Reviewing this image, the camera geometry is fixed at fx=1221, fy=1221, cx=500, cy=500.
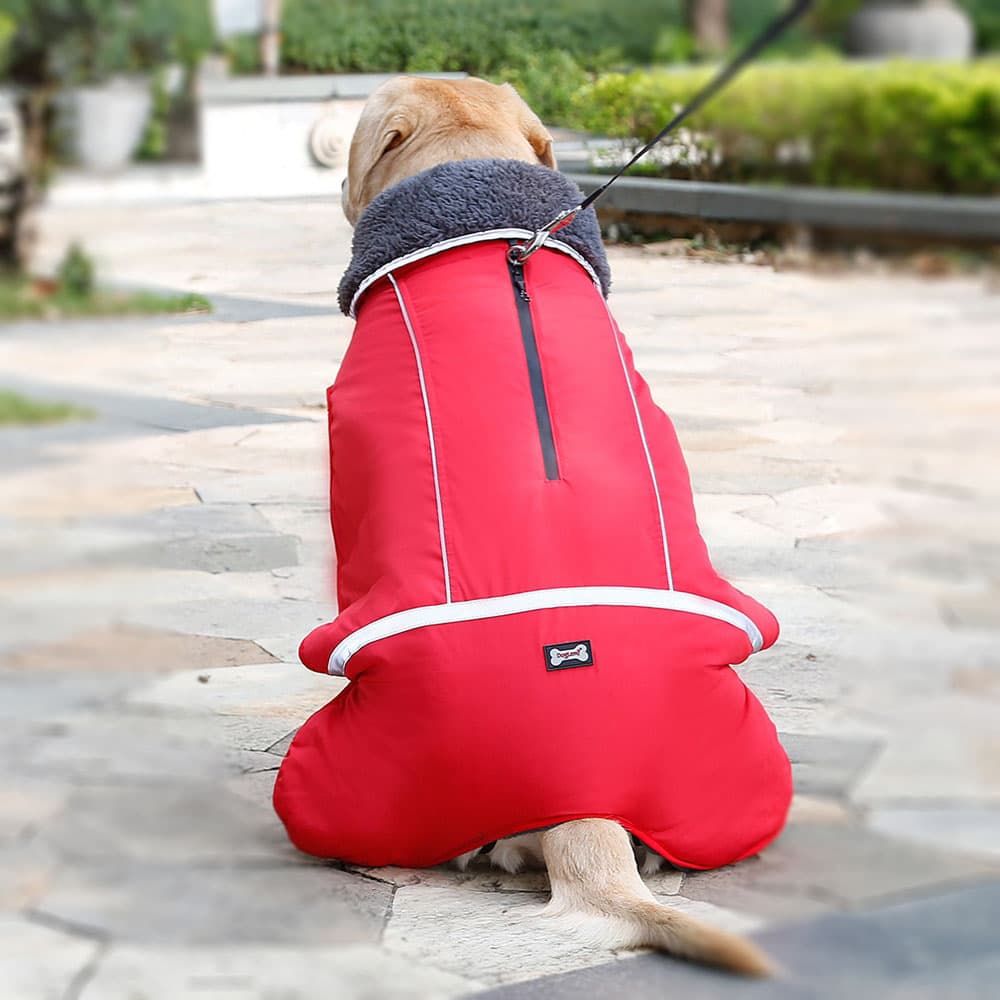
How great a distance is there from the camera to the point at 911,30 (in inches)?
28.7

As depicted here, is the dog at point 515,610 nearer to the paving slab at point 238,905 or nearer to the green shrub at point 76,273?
the paving slab at point 238,905

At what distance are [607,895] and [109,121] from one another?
1260 millimetres

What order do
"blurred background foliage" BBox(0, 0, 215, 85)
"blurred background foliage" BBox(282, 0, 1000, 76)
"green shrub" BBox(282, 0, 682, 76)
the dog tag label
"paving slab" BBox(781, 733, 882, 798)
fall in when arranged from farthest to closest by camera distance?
"green shrub" BBox(282, 0, 682, 76) → "blurred background foliage" BBox(282, 0, 1000, 76) → the dog tag label → "paving slab" BBox(781, 733, 882, 798) → "blurred background foliage" BBox(0, 0, 215, 85)

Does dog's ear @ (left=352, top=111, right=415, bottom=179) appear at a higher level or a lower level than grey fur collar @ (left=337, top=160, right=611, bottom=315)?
higher

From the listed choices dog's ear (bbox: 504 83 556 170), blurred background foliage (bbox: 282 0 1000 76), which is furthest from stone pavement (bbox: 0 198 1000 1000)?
blurred background foliage (bbox: 282 0 1000 76)

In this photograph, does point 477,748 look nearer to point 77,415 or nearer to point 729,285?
point 77,415

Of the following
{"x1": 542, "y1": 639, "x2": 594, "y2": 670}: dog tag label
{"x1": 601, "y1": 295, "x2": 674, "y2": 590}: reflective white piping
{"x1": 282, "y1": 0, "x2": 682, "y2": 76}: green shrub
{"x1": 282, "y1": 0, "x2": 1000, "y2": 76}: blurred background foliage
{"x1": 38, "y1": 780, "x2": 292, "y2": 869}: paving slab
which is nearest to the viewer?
{"x1": 38, "y1": 780, "x2": 292, "y2": 869}: paving slab

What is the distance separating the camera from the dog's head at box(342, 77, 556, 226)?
219 cm

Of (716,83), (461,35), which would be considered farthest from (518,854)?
(461,35)

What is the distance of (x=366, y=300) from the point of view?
2068mm

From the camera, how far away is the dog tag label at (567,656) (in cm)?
169

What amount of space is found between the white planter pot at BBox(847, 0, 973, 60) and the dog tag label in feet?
3.46

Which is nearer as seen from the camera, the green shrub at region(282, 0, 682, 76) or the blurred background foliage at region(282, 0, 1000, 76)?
the blurred background foliage at region(282, 0, 1000, 76)

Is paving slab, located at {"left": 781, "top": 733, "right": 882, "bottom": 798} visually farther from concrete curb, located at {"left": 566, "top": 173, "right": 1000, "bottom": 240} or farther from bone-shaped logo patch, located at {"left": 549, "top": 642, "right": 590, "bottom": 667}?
concrete curb, located at {"left": 566, "top": 173, "right": 1000, "bottom": 240}
